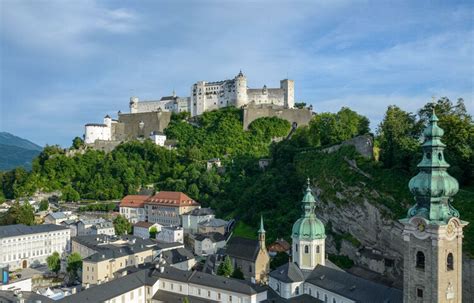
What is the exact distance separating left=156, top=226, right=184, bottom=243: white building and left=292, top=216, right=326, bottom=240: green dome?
26.5 metres

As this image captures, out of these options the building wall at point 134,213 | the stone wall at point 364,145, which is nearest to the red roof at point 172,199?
the building wall at point 134,213

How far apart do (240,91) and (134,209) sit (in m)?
38.4

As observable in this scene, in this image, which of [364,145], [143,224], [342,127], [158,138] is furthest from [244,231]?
[158,138]

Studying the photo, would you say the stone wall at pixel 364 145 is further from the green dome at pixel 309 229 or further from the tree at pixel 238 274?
the tree at pixel 238 274

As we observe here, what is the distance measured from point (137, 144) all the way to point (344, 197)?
53721 mm

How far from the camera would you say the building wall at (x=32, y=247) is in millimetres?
62219

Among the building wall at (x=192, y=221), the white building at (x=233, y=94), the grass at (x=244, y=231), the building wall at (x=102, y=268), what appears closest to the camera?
the building wall at (x=102, y=268)

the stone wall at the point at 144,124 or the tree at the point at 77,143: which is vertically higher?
the stone wall at the point at 144,124

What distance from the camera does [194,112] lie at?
106m

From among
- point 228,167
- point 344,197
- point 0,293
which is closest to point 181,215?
point 228,167

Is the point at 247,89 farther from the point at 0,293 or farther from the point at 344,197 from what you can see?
the point at 0,293

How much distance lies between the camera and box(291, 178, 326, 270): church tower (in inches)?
1625

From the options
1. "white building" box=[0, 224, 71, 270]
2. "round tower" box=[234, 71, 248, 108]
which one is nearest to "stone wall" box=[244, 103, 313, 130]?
"round tower" box=[234, 71, 248, 108]

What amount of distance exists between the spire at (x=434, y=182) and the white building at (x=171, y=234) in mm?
44285
